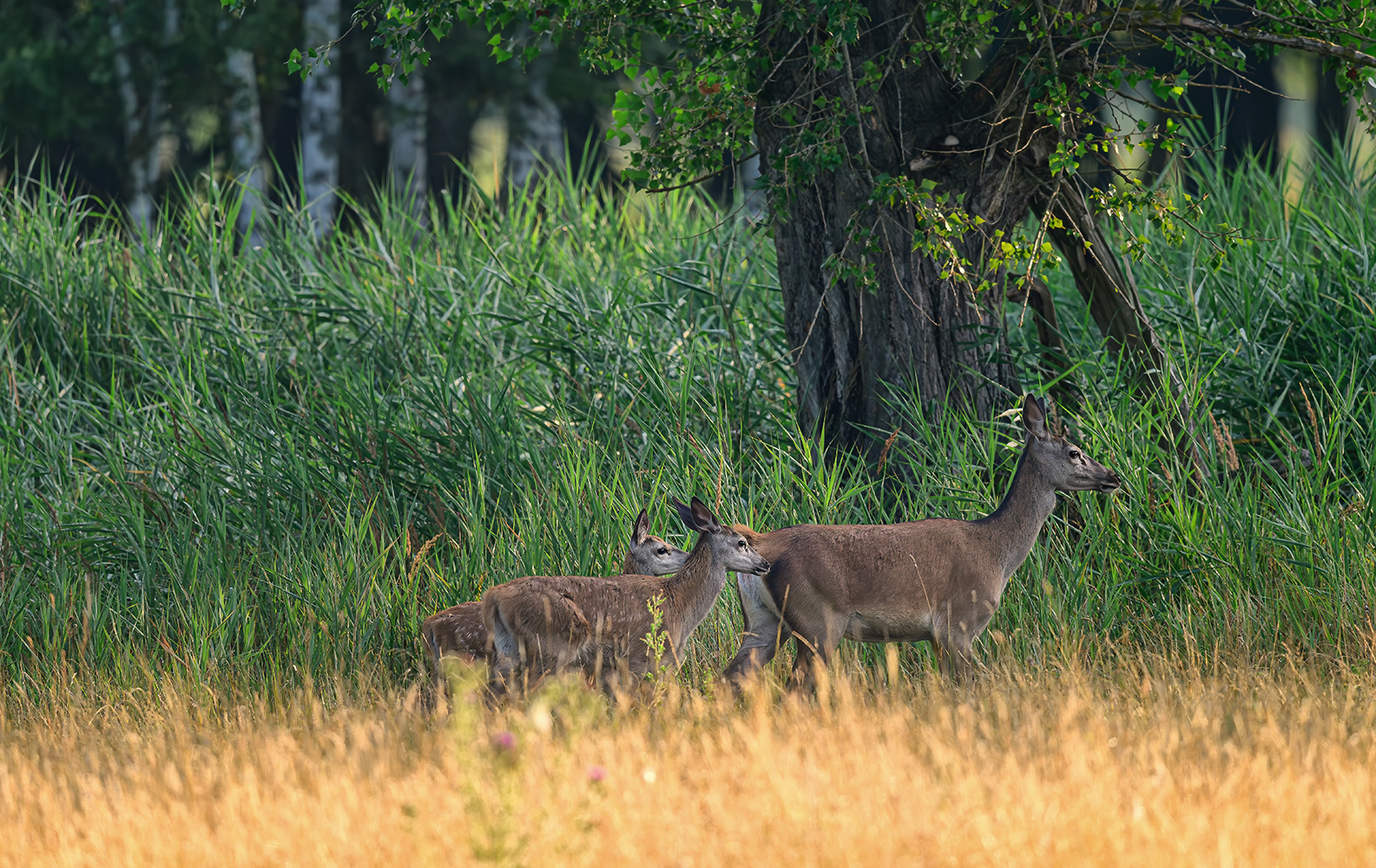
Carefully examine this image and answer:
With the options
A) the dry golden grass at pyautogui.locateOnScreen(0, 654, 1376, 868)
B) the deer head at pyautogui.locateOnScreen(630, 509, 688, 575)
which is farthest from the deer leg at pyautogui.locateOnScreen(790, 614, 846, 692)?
the deer head at pyautogui.locateOnScreen(630, 509, 688, 575)

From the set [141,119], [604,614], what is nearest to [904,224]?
[604,614]

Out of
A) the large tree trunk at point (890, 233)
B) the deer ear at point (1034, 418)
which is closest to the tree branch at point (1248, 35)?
the large tree trunk at point (890, 233)

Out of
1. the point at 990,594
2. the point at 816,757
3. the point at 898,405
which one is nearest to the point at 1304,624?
the point at 990,594

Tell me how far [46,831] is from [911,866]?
2502mm

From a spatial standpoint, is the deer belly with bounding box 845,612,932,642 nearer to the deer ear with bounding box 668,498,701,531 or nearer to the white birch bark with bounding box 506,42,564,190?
the deer ear with bounding box 668,498,701,531

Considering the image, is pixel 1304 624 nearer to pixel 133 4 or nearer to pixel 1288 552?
pixel 1288 552

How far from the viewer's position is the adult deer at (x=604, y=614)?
599cm

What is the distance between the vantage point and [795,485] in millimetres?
8414

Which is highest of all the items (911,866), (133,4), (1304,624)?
(133,4)

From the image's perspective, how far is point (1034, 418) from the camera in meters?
6.77

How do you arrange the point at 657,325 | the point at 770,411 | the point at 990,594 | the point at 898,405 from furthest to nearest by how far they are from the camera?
the point at 657,325 → the point at 770,411 → the point at 898,405 → the point at 990,594

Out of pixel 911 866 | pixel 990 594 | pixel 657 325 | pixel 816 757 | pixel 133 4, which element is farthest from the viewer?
pixel 133 4

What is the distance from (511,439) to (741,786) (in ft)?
14.5

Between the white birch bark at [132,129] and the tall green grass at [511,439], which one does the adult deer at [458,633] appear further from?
the white birch bark at [132,129]
